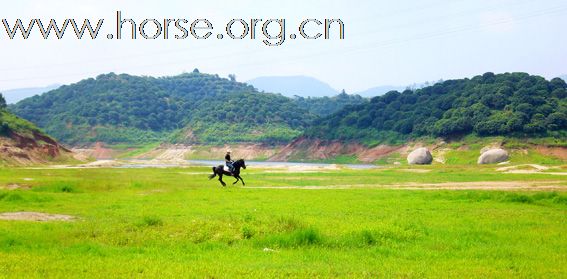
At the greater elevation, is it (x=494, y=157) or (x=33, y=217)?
(x=33, y=217)

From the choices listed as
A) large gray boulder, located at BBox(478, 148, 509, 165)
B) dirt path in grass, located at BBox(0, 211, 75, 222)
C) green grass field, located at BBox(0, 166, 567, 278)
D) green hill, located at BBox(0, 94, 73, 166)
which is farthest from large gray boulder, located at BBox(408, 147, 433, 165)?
dirt path in grass, located at BBox(0, 211, 75, 222)

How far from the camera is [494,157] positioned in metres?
110

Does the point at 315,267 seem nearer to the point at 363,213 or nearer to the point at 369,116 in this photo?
the point at 363,213

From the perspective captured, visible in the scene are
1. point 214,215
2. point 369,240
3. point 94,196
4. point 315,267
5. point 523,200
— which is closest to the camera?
point 315,267

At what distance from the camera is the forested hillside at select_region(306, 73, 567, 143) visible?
401ft

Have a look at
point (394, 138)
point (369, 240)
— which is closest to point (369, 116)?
point (394, 138)

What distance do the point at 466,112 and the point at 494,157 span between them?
24770 mm

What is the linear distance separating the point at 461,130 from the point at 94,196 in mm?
103426

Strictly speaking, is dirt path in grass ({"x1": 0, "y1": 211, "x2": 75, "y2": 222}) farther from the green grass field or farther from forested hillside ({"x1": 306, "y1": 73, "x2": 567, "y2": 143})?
forested hillside ({"x1": 306, "y1": 73, "x2": 567, "y2": 143})

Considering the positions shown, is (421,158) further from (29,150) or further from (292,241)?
(292,241)

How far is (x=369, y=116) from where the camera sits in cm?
16312

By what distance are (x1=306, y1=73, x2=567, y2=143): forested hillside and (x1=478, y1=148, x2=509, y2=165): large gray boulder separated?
39.3 ft

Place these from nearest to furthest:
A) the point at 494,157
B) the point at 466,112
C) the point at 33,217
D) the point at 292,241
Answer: the point at 292,241 < the point at 33,217 < the point at 494,157 < the point at 466,112

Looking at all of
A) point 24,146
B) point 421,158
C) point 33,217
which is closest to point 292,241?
point 33,217
